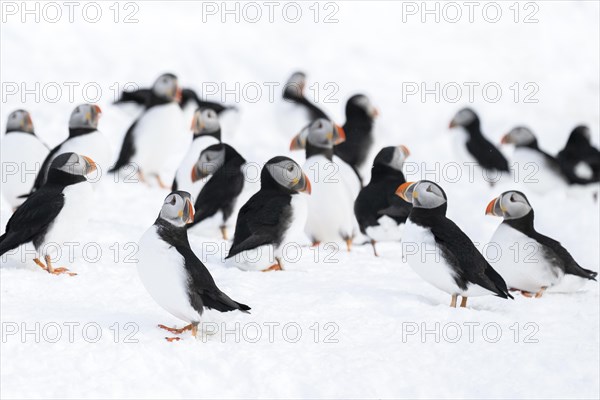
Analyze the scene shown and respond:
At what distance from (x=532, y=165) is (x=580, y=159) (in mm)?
582

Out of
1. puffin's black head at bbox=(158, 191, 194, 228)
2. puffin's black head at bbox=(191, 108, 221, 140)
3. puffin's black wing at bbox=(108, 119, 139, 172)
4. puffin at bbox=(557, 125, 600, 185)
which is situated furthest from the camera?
puffin at bbox=(557, 125, 600, 185)

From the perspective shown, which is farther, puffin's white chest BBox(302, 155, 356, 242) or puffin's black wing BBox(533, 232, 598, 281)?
puffin's white chest BBox(302, 155, 356, 242)

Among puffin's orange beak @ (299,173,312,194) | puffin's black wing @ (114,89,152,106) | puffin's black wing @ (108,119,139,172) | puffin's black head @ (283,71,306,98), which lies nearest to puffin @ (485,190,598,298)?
puffin's orange beak @ (299,173,312,194)

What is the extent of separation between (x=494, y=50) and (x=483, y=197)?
824 centimetres

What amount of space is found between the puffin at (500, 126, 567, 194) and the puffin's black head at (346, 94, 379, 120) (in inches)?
83.6

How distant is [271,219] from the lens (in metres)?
7.20

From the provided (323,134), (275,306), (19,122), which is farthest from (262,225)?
(19,122)

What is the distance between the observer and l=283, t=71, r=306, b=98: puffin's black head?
14260mm

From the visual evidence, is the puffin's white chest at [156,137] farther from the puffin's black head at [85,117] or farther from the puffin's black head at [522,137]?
the puffin's black head at [522,137]

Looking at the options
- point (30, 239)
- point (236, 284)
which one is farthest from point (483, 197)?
point (30, 239)

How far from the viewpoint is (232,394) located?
517 cm

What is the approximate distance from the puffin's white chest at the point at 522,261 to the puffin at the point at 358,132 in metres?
4.11

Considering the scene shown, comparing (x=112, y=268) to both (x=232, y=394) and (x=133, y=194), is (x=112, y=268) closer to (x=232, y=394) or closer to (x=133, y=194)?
(x=232, y=394)

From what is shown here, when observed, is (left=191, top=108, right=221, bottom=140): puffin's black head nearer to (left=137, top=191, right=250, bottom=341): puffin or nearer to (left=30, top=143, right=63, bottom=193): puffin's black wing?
(left=30, top=143, right=63, bottom=193): puffin's black wing
